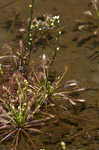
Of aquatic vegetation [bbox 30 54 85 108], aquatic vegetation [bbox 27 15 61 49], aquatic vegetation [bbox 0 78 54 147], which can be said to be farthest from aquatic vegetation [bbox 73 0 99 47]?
aquatic vegetation [bbox 0 78 54 147]

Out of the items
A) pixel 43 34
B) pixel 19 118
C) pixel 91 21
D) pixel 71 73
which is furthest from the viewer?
pixel 91 21

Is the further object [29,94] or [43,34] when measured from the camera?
[43,34]

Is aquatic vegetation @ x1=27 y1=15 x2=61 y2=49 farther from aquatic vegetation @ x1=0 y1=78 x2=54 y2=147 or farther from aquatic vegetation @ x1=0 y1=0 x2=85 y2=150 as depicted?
aquatic vegetation @ x1=0 y1=78 x2=54 y2=147

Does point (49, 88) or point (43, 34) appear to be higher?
point (43, 34)

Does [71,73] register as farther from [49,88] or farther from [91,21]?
[91,21]

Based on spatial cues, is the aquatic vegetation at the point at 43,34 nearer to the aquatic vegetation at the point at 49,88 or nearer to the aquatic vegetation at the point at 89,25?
the aquatic vegetation at the point at 89,25

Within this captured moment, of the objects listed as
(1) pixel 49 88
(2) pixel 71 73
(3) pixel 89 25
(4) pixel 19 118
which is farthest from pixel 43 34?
(4) pixel 19 118

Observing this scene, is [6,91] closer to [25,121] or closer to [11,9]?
[25,121]

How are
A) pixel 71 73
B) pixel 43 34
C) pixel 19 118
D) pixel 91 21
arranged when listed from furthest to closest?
pixel 91 21 < pixel 43 34 < pixel 71 73 < pixel 19 118
